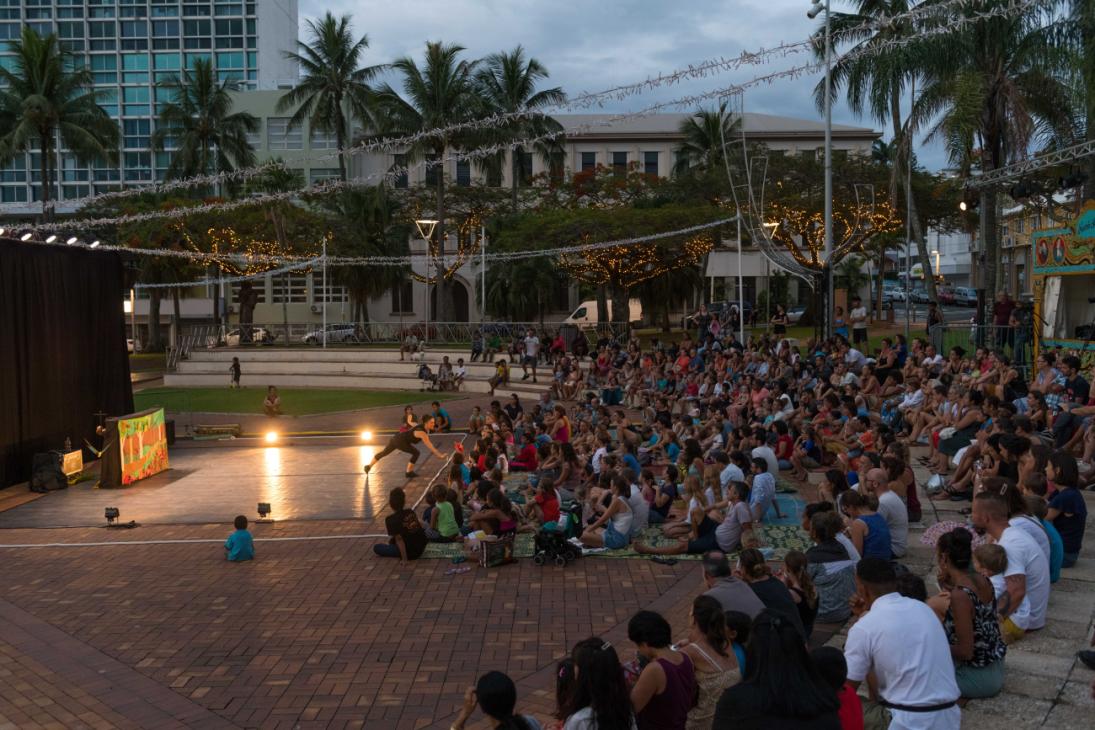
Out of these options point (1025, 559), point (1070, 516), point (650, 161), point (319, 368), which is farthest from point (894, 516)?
point (650, 161)

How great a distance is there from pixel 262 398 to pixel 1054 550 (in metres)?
28.8

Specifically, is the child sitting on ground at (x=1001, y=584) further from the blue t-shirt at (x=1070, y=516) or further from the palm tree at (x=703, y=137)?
the palm tree at (x=703, y=137)

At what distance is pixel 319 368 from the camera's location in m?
38.0

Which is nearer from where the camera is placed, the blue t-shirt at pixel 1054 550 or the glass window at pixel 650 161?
the blue t-shirt at pixel 1054 550

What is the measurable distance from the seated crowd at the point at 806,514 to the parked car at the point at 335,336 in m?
21.2

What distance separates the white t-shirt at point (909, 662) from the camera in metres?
4.96

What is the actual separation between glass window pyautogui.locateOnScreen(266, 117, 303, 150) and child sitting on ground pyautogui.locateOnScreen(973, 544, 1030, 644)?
2587 inches

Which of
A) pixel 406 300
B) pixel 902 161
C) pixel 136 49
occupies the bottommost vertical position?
pixel 406 300

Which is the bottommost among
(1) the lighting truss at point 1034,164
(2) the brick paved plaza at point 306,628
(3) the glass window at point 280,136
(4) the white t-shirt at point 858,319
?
(2) the brick paved plaza at point 306,628

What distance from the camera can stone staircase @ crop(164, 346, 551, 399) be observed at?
115ft

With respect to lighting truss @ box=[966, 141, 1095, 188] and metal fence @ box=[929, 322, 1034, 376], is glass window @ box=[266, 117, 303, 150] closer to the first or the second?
metal fence @ box=[929, 322, 1034, 376]

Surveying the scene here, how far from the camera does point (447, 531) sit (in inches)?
483

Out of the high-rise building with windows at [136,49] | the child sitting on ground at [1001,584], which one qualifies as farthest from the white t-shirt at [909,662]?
the high-rise building with windows at [136,49]

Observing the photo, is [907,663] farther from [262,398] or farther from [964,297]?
[964,297]
